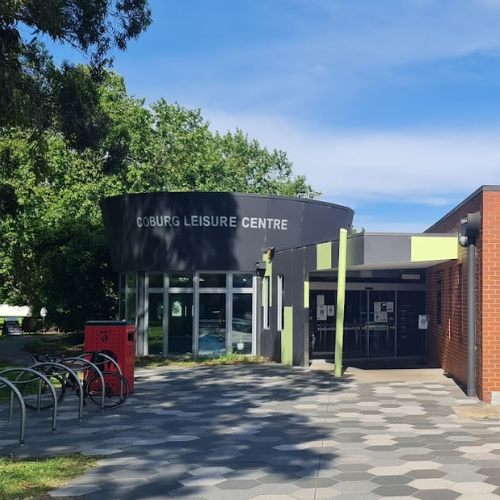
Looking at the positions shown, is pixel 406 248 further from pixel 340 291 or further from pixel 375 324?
pixel 375 324

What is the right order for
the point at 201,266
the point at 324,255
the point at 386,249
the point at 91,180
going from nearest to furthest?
the point at 386,249
the point at 324,255
the point at 201,266
the point at 91,180

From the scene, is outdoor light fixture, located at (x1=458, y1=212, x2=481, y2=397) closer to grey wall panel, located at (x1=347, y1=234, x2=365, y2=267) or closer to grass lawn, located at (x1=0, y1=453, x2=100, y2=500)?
grey wall panel, located at (x1=347, y1=234, x2=365, y2=267)

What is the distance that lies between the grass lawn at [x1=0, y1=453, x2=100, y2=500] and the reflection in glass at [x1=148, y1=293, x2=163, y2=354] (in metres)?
12.0

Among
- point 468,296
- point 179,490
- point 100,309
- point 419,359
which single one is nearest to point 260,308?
point 419,359

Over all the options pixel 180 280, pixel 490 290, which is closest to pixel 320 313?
pixel 180 280

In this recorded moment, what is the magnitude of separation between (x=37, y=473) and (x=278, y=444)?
9.78ft

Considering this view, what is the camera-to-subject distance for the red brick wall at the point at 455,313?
11.8 m

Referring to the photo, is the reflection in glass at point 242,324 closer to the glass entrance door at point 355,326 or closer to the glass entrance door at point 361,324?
the glass entrance door at point 361,324

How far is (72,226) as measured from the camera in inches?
952

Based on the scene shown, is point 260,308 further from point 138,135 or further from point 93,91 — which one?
point 138,135

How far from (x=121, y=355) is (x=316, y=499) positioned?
22.8 feet

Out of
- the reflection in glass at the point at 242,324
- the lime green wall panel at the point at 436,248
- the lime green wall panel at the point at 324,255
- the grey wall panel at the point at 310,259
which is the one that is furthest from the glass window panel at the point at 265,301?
the lime green wall panel at the point at 436,248

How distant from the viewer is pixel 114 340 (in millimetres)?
12148

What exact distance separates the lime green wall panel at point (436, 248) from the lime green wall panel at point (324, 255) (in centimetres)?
277
